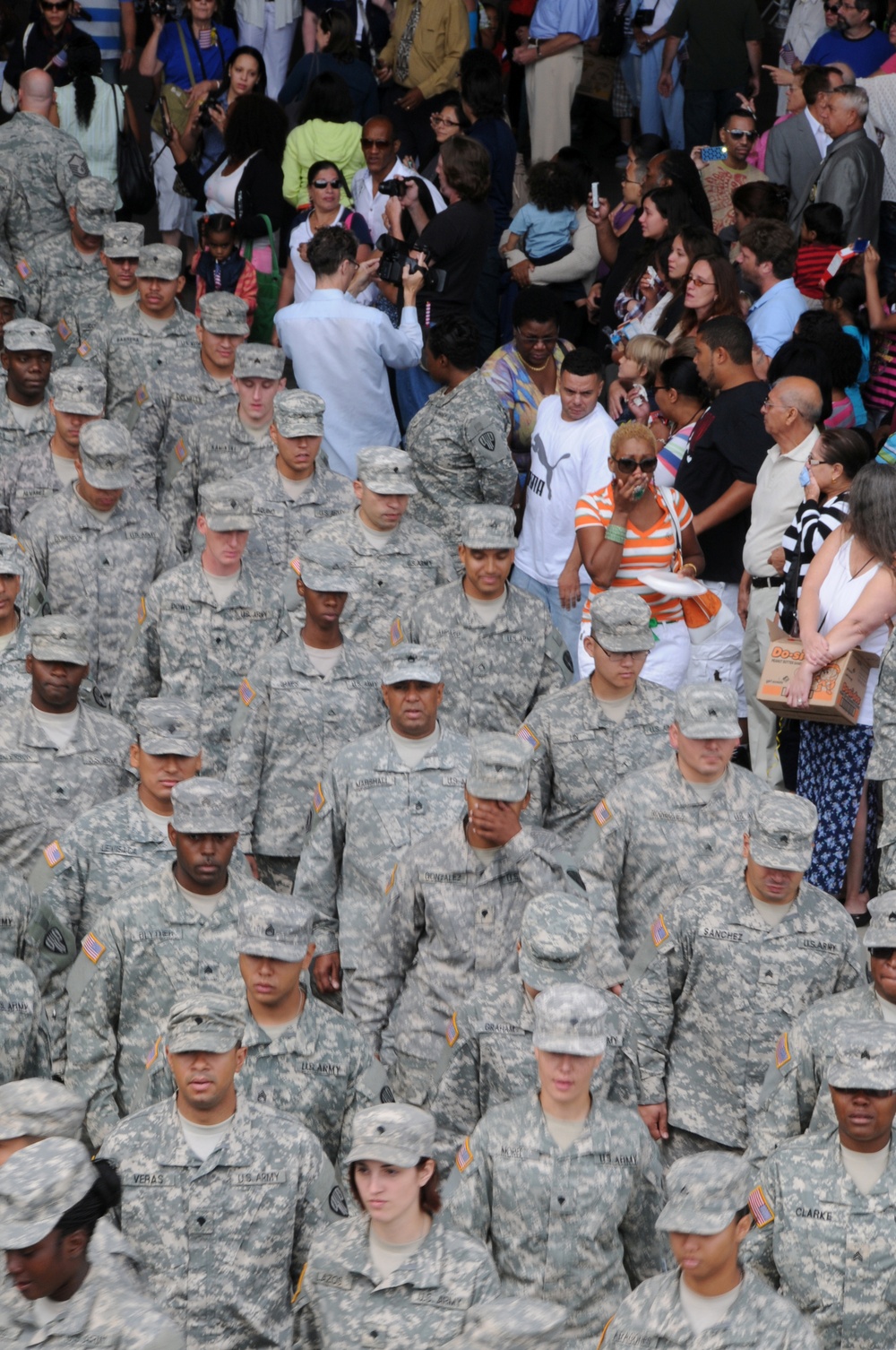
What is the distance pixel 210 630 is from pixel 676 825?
2390 millimetres

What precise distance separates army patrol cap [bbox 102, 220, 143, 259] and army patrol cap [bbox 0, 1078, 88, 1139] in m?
7.03

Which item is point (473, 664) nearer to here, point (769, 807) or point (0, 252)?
point (769, 807)

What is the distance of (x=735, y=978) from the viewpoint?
661cm

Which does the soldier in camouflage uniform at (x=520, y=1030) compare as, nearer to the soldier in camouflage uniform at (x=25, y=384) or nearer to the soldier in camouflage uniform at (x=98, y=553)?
the soldier in camouflage uniform at (x=98, y=553)

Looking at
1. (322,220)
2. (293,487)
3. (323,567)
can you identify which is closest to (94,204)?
(322,220)

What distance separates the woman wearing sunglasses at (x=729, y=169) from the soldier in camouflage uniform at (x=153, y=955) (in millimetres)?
6578

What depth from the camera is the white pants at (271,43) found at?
46.5ft

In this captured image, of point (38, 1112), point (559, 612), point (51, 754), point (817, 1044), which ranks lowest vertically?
point (559, 612)

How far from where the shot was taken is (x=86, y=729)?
7914 millimetres

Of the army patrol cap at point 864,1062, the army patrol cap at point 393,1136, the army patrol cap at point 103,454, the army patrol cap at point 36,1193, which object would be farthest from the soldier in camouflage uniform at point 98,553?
the army patrol cap at point 36,1193

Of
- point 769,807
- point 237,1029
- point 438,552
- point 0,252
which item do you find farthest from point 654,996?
point 0,252

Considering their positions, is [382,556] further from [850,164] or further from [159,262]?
[850,164]

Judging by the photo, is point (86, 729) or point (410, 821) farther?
point (86, 729)

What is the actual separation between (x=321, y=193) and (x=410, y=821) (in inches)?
199
